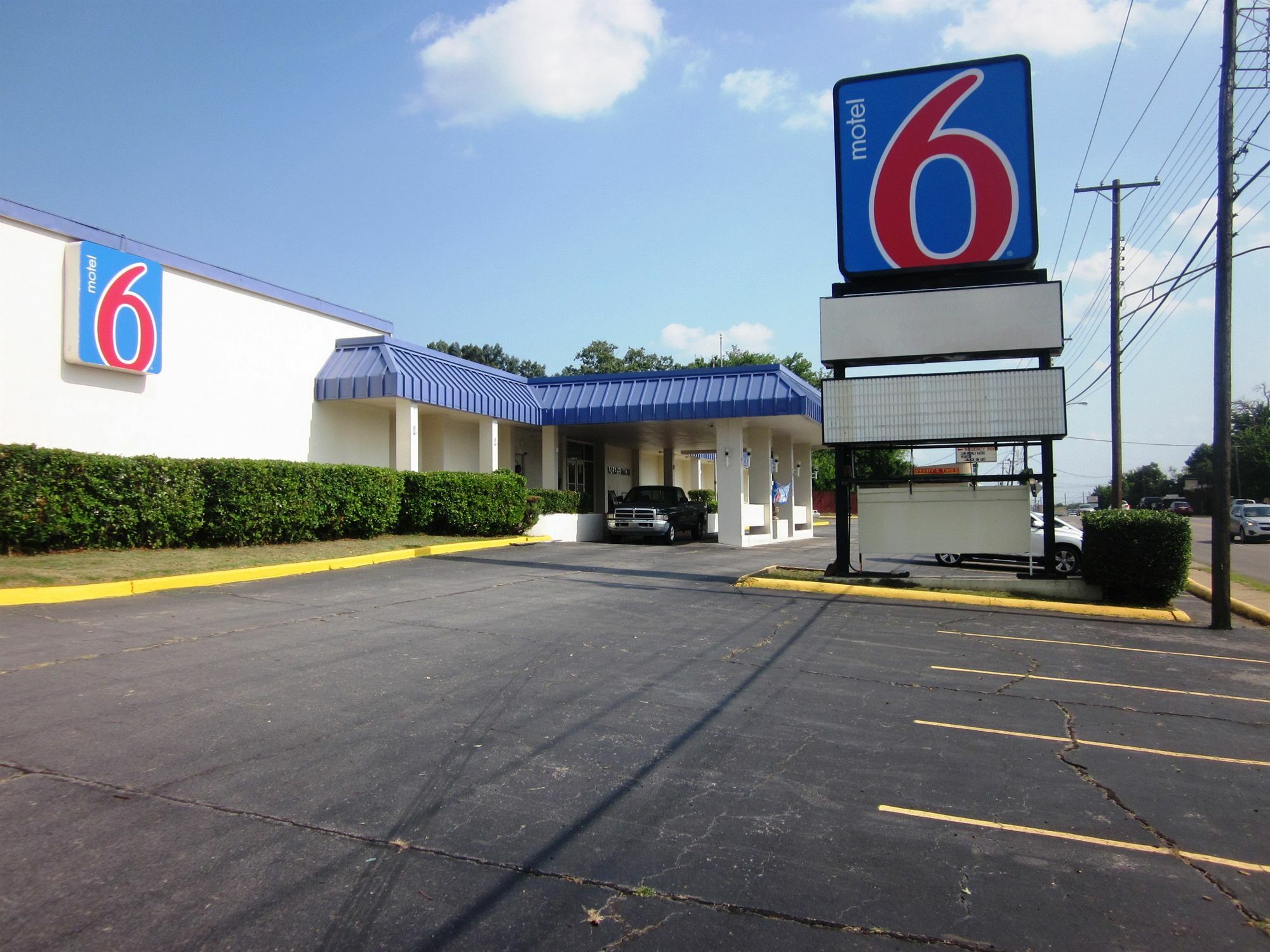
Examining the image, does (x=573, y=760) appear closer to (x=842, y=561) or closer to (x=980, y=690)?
(x=980, y=690)

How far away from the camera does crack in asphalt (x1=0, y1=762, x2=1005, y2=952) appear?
3.35 meters

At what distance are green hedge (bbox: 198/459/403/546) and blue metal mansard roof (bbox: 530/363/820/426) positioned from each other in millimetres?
7476

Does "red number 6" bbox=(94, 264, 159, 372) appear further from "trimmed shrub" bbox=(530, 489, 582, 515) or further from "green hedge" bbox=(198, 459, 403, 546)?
"trimmed shrub" bbox=(530, 489, 582, 515)

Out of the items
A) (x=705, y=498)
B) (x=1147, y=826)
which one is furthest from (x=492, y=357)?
(x=1147, y=826)

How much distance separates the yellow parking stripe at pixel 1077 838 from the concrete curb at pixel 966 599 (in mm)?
9057

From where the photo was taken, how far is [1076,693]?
7527mm

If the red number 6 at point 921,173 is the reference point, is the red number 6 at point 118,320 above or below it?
below

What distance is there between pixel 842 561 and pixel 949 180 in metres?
7.15

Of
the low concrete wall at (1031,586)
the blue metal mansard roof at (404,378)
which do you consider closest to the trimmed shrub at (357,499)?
the blue metal mansard roof at (404,378)

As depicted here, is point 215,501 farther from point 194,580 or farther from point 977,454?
point 977,454

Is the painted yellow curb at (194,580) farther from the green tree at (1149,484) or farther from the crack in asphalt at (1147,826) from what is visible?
the green tree at (1149,484)

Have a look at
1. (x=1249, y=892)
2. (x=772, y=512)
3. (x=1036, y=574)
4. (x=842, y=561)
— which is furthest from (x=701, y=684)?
(x=772, y=512)

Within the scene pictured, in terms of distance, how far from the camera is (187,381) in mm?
16750

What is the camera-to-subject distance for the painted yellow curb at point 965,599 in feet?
41.3
